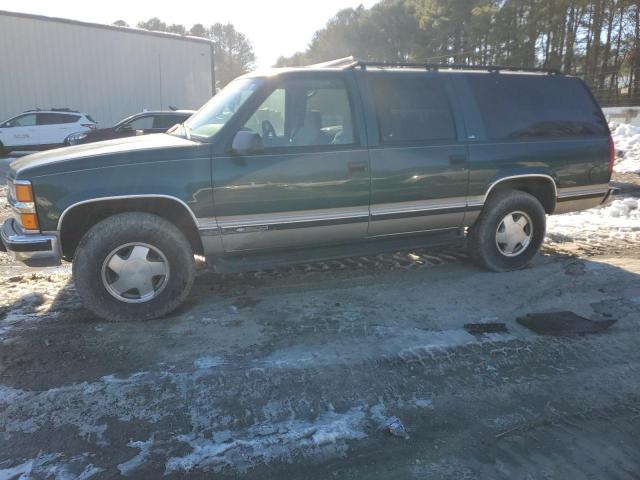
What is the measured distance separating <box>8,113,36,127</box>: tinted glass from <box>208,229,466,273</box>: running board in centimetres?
1639

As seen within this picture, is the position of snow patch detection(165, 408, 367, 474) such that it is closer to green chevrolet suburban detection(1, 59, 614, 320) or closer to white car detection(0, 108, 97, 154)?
green chevrolet suburban detection(1, 59, 614, 320)

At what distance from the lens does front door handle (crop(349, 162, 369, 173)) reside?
14.8ft

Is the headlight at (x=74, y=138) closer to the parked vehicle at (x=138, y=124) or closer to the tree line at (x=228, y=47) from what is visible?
the parked vehicle at (x=138, y=124)

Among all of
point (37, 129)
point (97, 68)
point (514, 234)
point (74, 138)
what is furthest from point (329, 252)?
point (97, 68)

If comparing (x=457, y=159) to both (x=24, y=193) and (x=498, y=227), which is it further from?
(x=24, y=193)

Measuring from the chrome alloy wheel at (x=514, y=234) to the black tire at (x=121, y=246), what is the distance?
3.22 metres

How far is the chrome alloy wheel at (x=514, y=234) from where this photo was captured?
5.44 m

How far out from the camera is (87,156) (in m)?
3.95

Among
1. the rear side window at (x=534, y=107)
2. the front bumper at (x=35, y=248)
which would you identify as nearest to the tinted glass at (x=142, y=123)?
the front bumper at (x=35, y=248)

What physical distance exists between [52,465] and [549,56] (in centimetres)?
3555

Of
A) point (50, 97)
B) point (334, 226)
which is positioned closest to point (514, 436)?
point (334, 226)

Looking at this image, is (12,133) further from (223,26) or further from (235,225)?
(223,26)

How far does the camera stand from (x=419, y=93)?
497 cm

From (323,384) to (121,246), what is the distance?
1.96m
